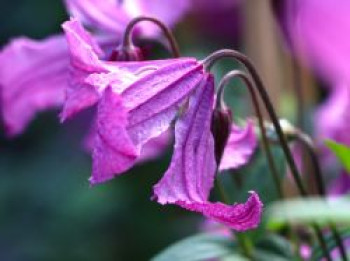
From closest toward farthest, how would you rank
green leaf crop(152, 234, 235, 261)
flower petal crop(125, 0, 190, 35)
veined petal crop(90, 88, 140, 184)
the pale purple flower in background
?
veined petal crop(90, 88, 140, 184) → green leaf crop(152, 234, 235, 261) → flower petal crop(125, 0, 190, 35) → the pale purple flower in background

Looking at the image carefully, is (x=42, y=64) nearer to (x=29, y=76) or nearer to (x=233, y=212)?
(x=29, y=76)

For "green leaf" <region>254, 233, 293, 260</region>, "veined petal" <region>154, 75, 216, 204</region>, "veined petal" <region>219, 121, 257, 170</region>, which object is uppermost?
"veined petal" <region>154, 75, 216, 204</region>

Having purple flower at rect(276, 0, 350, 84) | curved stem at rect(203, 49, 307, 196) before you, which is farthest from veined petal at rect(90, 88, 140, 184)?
purple flower at rect(276, 0, 350, 84)

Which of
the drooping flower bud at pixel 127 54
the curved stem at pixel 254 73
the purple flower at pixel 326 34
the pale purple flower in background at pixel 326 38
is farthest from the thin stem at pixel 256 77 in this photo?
the purple flower at pixel 326 34

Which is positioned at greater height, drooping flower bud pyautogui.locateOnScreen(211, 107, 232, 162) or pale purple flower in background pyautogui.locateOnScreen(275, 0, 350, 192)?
drooping flower bud pyautogui.locateOnScreen(211, 107, 232, 162)

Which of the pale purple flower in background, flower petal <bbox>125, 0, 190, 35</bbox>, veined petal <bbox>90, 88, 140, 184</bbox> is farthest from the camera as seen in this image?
the pale purple flower in background

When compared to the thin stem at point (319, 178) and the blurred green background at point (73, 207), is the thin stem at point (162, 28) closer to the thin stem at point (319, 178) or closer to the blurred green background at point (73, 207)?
the thin stem at point (319, 178)

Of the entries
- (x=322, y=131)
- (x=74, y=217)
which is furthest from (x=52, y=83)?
(x=74, y=217)

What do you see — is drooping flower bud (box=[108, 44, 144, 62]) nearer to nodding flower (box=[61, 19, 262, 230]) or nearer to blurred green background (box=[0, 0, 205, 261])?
nodding flower (box=[61, 19, 262, 230])

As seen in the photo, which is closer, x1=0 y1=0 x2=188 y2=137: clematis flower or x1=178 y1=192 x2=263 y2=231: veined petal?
x1=178 y1=192 x2=263 y2=231: veined petal

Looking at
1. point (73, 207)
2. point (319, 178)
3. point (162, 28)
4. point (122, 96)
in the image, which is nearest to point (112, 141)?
point (122, 96)
